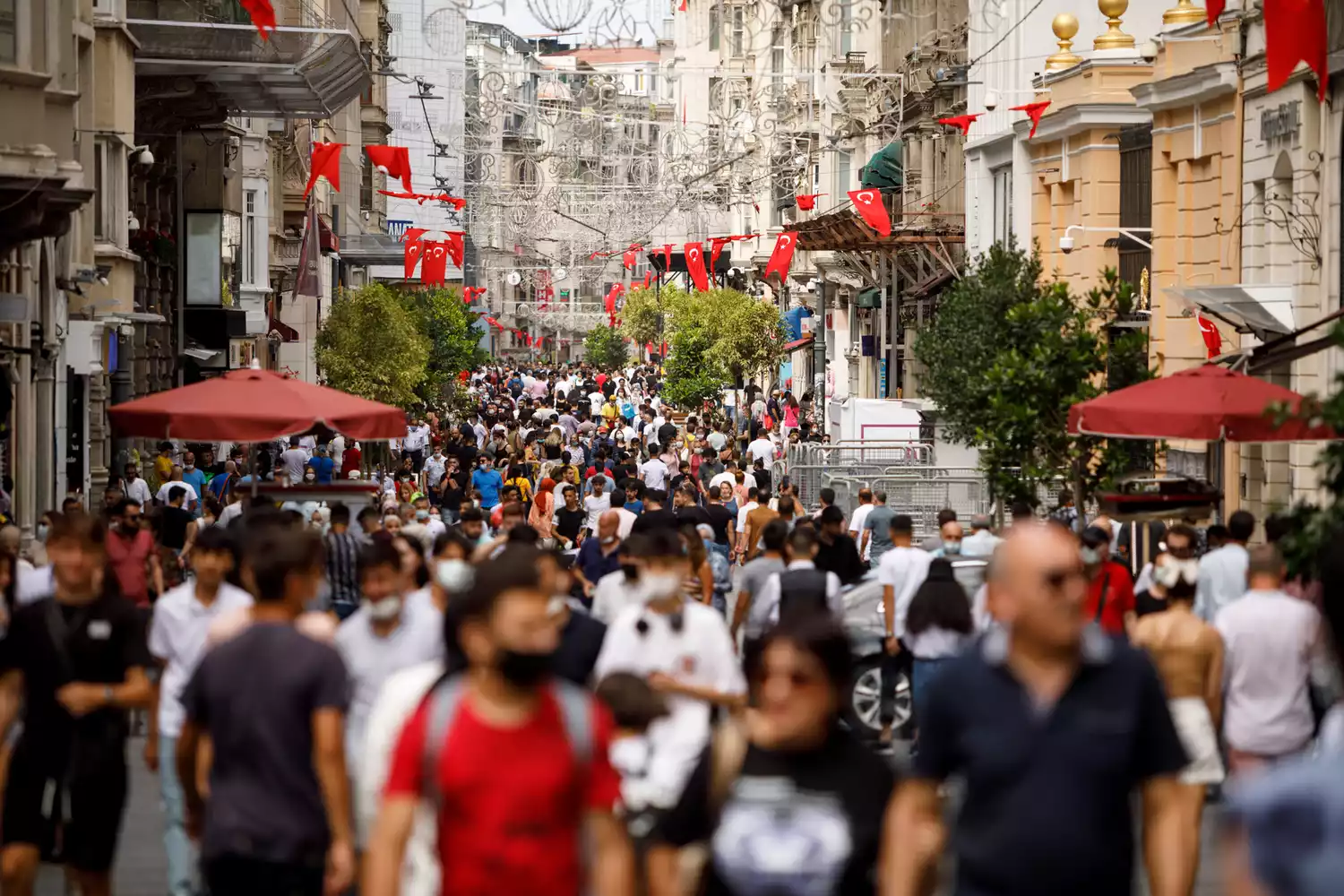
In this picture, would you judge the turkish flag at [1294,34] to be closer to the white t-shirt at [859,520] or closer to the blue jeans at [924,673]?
the white t-shirt at [859,520]

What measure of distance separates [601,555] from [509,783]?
1037 cm

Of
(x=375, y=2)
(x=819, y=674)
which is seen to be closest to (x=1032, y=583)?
(x=819, y=674)

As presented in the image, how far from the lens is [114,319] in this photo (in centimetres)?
2927

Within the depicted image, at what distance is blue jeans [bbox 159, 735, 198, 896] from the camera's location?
27.8 ft

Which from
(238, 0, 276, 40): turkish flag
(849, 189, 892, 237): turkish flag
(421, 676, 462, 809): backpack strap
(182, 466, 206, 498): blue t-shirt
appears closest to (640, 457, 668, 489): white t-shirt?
(182, 466, 206, 498): blue t-shirt

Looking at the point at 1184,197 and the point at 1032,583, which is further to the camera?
the point at 1184,197

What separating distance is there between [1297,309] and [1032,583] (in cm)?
1806

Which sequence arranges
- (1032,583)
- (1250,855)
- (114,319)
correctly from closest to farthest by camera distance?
(1250,855), (1032,583), (114,319)

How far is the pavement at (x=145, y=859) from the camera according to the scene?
32.0 ft

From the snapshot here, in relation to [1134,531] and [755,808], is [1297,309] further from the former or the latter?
[755,808]

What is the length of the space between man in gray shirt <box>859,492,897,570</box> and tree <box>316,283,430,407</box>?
2188cm

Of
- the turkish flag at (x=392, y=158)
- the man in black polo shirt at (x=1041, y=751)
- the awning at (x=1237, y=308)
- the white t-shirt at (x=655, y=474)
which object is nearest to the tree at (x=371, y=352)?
the turkish flag at (x=392, y=158)

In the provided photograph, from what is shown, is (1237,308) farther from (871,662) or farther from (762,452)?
(762,452)

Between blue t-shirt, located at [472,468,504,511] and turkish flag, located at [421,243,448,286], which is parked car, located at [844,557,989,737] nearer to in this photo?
blue t-shirt, located at [472,468,504,511]
